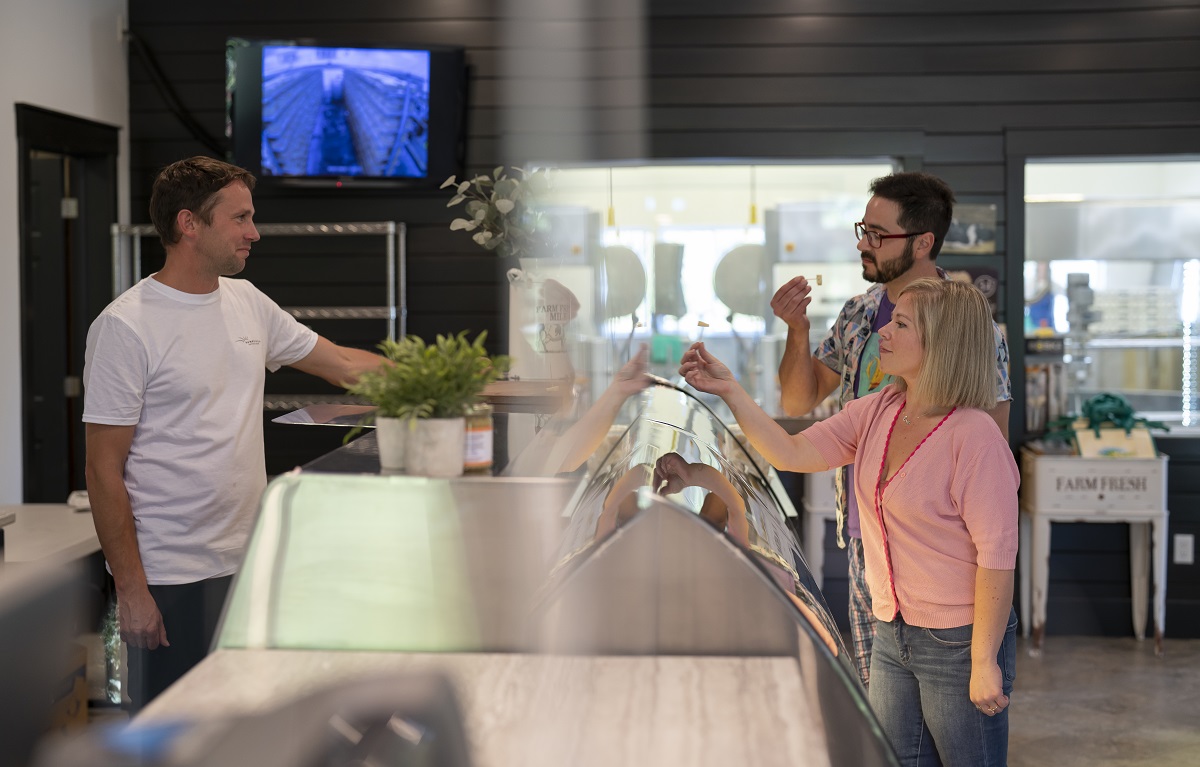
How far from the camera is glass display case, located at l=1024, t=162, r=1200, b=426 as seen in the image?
16.7ft

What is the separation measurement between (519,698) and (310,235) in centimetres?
388

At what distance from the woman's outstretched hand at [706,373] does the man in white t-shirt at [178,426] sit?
979 mm

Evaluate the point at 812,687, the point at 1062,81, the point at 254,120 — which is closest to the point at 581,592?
the point at 812,687

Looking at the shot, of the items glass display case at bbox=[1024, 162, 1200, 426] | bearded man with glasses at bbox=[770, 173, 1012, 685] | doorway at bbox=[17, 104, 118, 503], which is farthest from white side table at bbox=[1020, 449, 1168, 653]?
doorway at bbox=[17, 104, 118, 503]

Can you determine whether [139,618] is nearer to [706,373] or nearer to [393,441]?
[393,441]

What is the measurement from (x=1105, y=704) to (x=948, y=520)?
8.77ft

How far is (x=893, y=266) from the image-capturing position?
2.40m

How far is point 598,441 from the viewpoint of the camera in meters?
1.89

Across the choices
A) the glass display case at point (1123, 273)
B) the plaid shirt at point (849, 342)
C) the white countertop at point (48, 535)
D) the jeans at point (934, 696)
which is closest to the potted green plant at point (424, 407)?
the jeans at point (934, 696)

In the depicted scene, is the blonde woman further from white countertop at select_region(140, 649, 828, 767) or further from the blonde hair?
white countertop at select_region(140, 649, 828, 767)

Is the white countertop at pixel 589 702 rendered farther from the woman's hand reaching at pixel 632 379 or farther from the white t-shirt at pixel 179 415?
the white t-shirt at pixel 179 415

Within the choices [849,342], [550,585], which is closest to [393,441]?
[550,585]

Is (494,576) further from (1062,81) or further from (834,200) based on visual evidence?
(1062,81)

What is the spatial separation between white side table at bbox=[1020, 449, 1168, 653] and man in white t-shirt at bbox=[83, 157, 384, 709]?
345 centimetres
